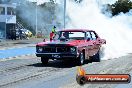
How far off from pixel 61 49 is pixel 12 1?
3772 centimetres

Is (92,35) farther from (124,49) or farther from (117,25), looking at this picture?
(117,25)

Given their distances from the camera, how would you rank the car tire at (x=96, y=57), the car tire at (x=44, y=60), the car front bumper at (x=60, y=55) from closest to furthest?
the car front bumper at (x=60, y=55), the car tire at (x=44, y=60), the car tire at (x=96, y=57)

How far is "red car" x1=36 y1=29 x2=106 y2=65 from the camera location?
15.1m

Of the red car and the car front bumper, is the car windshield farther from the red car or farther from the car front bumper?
the car front bumper

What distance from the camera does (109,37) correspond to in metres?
25.5

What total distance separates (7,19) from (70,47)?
4033 centimetres

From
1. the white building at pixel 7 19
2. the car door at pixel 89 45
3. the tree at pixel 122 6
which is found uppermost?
the tree at pixel 122 6

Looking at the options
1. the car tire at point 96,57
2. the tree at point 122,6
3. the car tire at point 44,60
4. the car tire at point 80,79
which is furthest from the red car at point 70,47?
the tree at point 122,6

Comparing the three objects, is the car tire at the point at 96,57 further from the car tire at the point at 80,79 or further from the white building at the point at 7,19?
the white building at the point at 7,19

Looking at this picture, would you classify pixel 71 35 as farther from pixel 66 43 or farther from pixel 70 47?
pixel 70 47

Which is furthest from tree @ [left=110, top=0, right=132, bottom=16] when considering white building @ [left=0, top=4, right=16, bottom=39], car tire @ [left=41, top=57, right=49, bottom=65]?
car tire @ [left=41, top=57, right=49, bottom=65]

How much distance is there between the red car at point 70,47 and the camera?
15.1 m

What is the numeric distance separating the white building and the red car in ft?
115

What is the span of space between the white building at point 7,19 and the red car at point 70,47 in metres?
34.9
